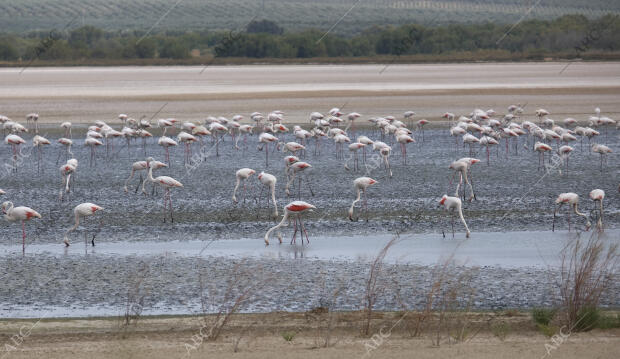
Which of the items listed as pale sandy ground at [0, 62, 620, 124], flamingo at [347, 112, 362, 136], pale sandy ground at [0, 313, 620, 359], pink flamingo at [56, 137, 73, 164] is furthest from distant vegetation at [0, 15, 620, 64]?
pale sandy ground at [0, 313, 620, 359]

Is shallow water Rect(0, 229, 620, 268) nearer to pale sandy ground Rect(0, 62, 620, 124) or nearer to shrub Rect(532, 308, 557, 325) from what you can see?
shrub Rect(532, 308, 557, 325)

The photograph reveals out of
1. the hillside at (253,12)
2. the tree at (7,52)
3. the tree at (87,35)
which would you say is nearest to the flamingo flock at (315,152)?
the tree at (7,52)

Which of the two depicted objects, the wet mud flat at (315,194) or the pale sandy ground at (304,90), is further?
the pale sandy ground at (304,90)

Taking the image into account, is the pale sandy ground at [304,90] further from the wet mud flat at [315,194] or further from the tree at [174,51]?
the wet mud flat at [315,194]

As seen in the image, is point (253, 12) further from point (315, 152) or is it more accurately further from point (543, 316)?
point (543, 316)

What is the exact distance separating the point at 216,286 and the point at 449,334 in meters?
3.18

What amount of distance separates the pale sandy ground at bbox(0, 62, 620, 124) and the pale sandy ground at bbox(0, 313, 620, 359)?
2264cm

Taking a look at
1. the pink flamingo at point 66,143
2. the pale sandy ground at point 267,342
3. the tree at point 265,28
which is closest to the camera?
the pale sandy ground at point 267,342

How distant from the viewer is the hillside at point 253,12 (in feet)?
348

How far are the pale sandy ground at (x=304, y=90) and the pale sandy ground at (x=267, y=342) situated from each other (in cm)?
2264

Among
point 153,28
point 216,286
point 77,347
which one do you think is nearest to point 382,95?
point 216,286

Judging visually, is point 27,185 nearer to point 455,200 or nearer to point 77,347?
point 455,200

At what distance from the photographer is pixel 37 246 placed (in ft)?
41.6

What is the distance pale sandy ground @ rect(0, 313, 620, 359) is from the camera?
24.9 ft
